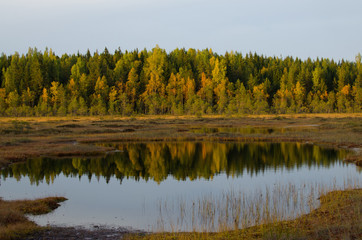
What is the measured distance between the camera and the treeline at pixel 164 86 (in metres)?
102

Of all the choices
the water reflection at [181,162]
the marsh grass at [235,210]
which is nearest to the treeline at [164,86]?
the water reflection at [181,162]

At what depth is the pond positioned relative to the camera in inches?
628

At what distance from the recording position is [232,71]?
A: 132875mm

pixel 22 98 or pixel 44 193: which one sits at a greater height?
pixel 22 98

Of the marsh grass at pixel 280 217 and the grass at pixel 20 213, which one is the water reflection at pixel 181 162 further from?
the marsh grass at pixel 280 217

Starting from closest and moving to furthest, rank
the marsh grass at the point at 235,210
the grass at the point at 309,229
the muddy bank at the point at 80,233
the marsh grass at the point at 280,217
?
the grass at the point at 309,229, the marsh grass at the point at 280,217, the muddy bank at the point at 80,233, the marsh grass at the point at 235,210

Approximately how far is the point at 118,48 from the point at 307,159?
123546 mm

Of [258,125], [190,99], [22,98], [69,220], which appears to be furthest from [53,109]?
[69,220]

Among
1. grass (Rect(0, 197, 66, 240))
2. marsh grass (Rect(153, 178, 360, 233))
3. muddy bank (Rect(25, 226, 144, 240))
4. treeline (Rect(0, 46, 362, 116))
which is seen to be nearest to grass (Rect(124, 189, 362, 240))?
marsh grass (Rect(153, 178, 360, 233))

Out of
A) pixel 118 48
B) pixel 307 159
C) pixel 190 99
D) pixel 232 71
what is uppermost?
pixel 118 48

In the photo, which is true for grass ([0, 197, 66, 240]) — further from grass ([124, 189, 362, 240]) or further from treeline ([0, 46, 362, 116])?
treeline ([0, 46, 362, 116])

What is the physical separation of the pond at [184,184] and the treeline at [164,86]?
2365 inches

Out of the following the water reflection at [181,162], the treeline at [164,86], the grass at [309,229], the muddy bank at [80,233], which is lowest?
the water reflection at [181,162]

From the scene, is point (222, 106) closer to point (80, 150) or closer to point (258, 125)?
point (258, 125)
